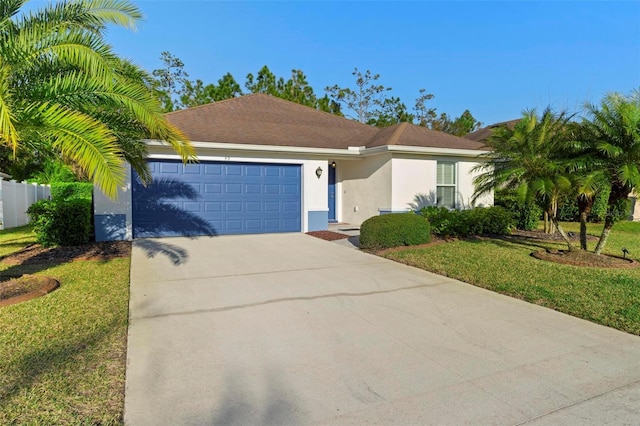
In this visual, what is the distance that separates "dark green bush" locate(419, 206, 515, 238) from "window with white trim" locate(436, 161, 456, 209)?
7.24 feet

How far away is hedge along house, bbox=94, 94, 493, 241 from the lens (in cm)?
1144

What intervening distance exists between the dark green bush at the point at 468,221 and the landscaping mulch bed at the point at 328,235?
255 centimetres

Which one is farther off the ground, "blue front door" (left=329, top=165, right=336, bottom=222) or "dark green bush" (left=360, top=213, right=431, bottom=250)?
"blue front door" (left=329, top=165, right=336, bottom=222)

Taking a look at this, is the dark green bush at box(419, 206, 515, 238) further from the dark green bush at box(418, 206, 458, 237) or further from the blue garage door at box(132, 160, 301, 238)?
the blue garage door at box(132, 160, 301, 238)

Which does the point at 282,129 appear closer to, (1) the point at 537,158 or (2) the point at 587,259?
(1) the point at 537,158

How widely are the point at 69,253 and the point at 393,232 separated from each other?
7.75 m

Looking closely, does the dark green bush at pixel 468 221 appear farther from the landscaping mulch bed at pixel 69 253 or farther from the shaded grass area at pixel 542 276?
the landscaping mulch bed at pixel 69 253

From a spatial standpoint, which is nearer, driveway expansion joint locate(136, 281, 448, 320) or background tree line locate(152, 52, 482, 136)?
driveway expansion joint locate(136, 281, 448, 320)

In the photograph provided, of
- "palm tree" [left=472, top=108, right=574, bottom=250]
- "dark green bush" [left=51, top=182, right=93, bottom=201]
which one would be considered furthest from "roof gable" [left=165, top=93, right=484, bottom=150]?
"dark green bush" [left=51, top=182, right=93, bottom=201]

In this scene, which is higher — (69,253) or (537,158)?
(537,158)

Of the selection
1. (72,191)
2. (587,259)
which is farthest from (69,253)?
(587,259)

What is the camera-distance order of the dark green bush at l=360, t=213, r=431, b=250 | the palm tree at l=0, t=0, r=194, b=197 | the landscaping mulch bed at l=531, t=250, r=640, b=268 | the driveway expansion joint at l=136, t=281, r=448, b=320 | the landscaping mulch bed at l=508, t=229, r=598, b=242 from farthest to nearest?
1. the landscaping mulch bed at l=508, t=229, r=598, b=242
2. the dark green bush at l=360, t=213, r=431, b=250
3. the landscaping mulch bed at l=531, t=250, r=640, b=268
4. the driveway expansion joint at l=136, t=281, r=448, b=320
5. the palm tree at l=0, t=0, r=194, b=197

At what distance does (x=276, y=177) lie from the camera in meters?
12.9

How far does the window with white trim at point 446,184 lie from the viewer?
46.6 ft
